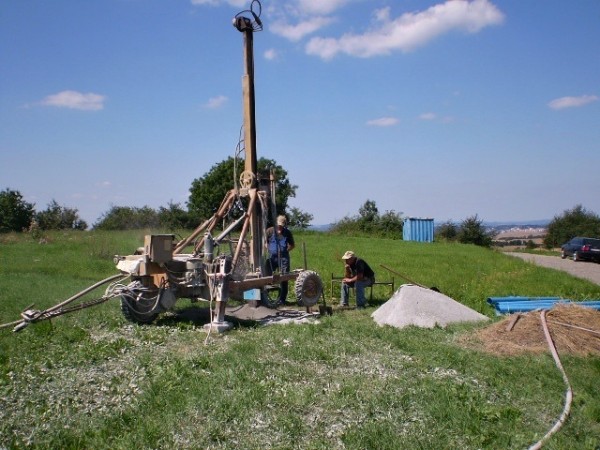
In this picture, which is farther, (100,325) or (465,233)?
(465,233)

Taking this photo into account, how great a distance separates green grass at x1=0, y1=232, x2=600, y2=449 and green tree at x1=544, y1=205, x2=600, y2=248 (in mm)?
61399

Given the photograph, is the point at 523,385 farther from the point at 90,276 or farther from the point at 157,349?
the point at 90,276

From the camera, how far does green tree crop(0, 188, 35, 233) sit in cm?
5716

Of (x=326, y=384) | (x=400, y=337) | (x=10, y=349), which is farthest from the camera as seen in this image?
(x=400, y=337)

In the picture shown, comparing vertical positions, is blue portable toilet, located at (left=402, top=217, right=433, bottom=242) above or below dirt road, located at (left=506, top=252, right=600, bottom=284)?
above

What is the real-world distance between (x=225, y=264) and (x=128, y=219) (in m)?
39.1

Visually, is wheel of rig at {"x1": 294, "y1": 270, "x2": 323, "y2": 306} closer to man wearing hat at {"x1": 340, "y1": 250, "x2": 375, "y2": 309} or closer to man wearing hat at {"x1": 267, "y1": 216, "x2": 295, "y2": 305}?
man wearing hat at {"x1": 267, "y1": 216, "x2": 295, "y2": 305}

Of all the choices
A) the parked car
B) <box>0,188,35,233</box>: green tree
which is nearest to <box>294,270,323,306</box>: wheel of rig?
the parked car

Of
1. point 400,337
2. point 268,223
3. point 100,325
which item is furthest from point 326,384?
point 268,223

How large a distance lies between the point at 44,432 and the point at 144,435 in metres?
0.97

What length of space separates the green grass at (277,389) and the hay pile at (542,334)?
1.28 feet

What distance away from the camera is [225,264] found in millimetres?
10836

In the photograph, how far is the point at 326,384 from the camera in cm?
692

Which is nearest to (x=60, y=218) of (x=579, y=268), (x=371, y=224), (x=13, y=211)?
(x=13, y=211)
